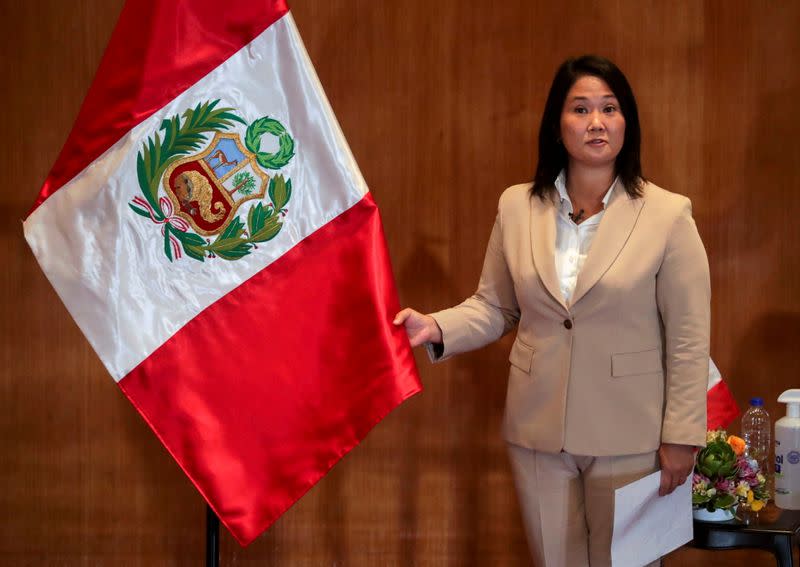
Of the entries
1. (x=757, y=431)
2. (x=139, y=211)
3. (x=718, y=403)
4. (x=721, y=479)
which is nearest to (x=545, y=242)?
(x=721, y=479)

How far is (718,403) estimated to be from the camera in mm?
2730

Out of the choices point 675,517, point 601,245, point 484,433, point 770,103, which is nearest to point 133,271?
point 601,245

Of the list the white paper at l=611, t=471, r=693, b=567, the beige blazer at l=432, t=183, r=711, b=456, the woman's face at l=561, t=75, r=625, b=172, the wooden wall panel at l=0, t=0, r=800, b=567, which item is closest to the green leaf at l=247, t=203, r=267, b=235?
the beige blazer at l=432, t=183, r=711, b=456

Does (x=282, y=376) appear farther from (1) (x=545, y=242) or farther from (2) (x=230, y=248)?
(1) (x=545, y=242)

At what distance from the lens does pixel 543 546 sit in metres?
2.08

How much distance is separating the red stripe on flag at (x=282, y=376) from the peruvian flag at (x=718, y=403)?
122cm

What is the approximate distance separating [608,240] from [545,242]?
15 cm

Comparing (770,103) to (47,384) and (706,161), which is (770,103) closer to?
(706,161)

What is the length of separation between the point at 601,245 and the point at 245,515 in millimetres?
937

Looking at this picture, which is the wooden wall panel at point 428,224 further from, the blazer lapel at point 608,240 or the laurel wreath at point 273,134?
the laurel wreath at point 273,134

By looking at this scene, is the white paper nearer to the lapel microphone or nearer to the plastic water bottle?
the lapel microphone

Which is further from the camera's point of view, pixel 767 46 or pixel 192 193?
pixel 767 46

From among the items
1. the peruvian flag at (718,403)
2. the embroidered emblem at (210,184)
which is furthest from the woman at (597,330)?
the peruvian flag at (718,403)

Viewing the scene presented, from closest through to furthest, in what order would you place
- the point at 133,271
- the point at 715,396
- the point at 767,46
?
the point at 133,271 → the point at 715,396 → the point at 767,46
